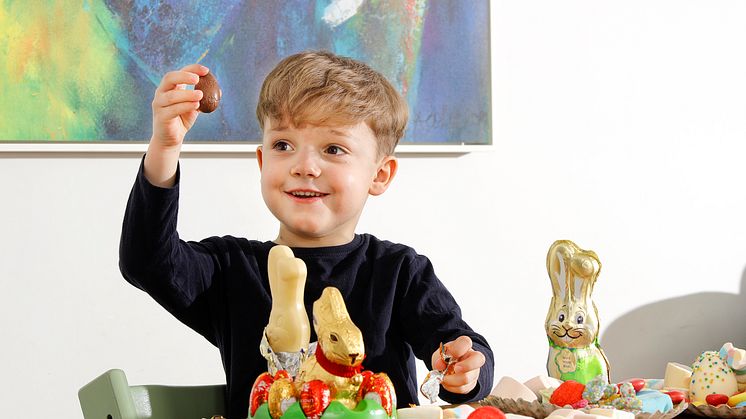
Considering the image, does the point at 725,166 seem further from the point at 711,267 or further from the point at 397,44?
the point at 397,44

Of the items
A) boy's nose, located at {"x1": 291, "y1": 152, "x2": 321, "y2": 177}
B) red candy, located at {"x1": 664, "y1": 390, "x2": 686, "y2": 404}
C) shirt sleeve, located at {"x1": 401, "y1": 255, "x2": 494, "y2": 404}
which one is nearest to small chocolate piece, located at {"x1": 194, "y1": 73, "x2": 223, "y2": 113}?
boy's nose, located at {"x1": 291, "y1": 152, "x2": 321, "y2": 177}

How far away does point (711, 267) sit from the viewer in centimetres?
244

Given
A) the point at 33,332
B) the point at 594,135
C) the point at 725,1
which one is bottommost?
the point at 33,332

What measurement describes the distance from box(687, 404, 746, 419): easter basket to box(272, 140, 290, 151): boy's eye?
17.3 inches

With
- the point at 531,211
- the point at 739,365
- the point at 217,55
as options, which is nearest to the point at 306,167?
the point at 739,365

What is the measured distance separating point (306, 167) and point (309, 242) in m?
0.16

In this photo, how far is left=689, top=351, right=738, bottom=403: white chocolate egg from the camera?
88 centimetres

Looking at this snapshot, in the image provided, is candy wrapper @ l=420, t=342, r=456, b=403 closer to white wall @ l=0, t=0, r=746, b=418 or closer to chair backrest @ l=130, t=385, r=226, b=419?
chair backrest @ l=130, t=385, r=226, b=419

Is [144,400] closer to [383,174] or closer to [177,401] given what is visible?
[177,401]

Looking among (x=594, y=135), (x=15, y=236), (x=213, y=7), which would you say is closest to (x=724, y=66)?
(x=594, y=135)

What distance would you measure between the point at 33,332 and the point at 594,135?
4.39 feet

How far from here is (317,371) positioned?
646 mm

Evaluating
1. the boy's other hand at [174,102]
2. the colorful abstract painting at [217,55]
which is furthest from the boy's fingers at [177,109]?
the colorful abstract painting at [217,55]

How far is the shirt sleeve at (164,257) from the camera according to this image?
87 centimetres
